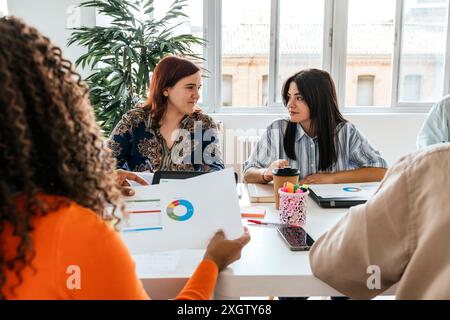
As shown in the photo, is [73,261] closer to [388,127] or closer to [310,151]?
[310,151]

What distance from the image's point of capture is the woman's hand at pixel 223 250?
1049 millimetres

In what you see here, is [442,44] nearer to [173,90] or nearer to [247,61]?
[247,61]

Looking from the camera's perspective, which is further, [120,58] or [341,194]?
[120,58]

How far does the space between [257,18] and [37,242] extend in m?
3.43

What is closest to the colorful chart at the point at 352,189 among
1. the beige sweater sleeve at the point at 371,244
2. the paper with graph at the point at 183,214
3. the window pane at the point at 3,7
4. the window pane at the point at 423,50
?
the paper with graph at the point at 183,214

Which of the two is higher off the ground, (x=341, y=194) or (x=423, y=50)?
(x=423, y=50)

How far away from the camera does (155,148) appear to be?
7.25 feet

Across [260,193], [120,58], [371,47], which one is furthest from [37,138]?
[371,47]

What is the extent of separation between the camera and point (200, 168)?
2166 millimetres

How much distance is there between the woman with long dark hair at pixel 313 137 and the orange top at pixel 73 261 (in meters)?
1.43

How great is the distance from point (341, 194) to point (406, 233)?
0.85 meters

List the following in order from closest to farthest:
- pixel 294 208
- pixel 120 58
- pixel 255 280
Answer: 1. pixel 255 280
2. pixel 294 208
3. pixel 120 58

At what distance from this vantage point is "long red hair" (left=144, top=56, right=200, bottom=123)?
2321mm

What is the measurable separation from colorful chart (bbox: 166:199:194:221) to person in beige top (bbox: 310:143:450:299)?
39cm
